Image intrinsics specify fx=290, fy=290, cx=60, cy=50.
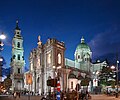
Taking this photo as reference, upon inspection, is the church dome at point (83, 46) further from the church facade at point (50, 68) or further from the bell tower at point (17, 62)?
the bell tower at point (17, 62)

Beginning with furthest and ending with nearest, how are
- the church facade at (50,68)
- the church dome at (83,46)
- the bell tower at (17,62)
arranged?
1. the church dome at (83,46)
2. the bell tower at (17,62)
3. the church facade at (50,68)

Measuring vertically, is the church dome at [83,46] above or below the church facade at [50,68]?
above

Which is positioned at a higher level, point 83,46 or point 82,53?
point 83,46

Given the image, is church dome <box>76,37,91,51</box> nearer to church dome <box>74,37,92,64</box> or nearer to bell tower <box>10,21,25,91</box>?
church dome <box>74,37,92,64</box>

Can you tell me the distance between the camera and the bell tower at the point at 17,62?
11081cm

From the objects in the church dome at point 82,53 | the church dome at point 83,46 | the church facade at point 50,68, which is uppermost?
the church dome at point 83,46

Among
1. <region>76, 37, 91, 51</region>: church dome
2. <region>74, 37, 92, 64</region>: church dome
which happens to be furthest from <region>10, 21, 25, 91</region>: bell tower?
<region>76, 37, 91, 51</region>: church dome

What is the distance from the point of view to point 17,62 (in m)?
111

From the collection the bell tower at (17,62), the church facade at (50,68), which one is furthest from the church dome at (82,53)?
the bell tower at (17,62)

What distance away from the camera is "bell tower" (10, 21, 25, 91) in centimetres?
11081

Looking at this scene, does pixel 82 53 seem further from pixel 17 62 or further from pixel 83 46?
pixel 17 62

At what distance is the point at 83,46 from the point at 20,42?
2830cm

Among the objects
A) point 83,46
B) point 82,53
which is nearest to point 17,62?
point 82,53

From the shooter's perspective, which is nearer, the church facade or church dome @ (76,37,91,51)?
the church facade
